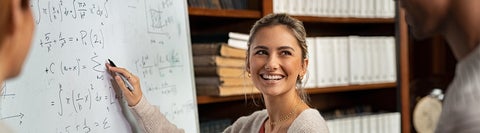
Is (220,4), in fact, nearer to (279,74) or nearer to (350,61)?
(279,74)

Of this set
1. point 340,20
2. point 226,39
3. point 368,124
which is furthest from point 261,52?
point 368,124

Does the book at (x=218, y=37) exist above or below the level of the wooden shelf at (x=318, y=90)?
above

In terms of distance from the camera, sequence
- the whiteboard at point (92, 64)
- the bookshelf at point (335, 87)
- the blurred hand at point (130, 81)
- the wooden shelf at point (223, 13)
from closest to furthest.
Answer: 1. the whiteboard at point (92, 64)
2. the blurred hand at point (130, 81)
3. the wooden shelf at point (223, 13)
4. the bookshelf at point (335, 87)

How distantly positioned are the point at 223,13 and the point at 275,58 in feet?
1.72

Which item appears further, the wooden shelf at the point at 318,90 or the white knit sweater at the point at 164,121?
the wooden shelf at the point at 318,90

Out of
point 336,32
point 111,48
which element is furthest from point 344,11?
point 111,48

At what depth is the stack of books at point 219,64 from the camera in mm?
1789

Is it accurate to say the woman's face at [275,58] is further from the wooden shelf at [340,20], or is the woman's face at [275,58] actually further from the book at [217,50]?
the wooden shelf at [340,20]

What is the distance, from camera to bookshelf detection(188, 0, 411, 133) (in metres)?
1.94

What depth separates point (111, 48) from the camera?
4.05ft

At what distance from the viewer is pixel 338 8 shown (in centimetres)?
223

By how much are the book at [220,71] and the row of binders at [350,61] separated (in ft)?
1.21

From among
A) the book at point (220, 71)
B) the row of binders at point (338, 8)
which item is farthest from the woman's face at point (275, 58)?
the row of binders at point (338, 8)

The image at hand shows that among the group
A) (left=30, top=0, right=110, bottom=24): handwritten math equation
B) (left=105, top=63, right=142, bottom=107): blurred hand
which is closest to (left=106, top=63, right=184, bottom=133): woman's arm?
(left=105, top=63, right=142, bottom=107): blurred hand
